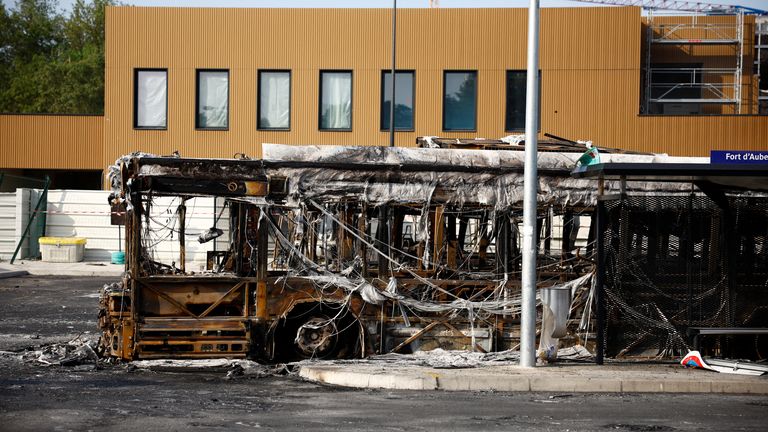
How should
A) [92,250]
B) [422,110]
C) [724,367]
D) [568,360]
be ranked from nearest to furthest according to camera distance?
[724,367]
[568,360]
[92,250]
[422,110]

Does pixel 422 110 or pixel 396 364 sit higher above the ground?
pixel 422 110

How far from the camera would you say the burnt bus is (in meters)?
13.0

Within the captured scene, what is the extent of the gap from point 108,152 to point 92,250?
4860mm

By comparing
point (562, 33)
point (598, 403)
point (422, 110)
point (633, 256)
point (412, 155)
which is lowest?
point (598, 403)

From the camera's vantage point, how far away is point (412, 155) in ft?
45.4

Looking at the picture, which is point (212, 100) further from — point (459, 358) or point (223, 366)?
point (459, 358)

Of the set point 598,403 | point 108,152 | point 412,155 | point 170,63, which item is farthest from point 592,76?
point 598,403

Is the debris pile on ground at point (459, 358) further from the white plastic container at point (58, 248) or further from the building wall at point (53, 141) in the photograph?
the building wall at point (53, 141)

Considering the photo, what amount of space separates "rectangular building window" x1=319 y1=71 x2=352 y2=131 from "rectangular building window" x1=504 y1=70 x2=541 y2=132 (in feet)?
19.4

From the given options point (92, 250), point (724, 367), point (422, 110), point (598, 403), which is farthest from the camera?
point (422, 110)

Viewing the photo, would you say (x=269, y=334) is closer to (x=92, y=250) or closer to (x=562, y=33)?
(x=92, y=250)

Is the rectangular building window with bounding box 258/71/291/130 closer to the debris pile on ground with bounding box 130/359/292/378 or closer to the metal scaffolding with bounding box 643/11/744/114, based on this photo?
the metal scaffolding with bounding box 643/11/744/114

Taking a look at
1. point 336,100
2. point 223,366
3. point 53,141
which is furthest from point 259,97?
point 223,366

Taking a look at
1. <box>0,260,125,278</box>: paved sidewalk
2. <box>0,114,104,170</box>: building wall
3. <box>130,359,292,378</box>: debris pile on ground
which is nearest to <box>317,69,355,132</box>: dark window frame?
<box>0,260,125,278</box>: paved sidewalk
